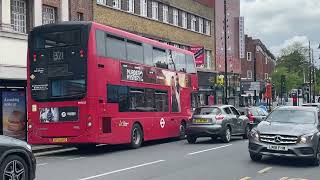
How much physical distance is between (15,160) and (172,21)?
33.1m

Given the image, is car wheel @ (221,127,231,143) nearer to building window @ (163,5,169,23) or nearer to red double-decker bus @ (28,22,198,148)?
red double-decker bus @ (28,22,198,148)

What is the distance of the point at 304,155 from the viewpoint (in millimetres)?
13055

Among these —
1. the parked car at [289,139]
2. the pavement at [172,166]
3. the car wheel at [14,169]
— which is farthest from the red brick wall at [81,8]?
the car wheel at [14,169]

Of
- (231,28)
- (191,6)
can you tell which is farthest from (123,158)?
(231,28)

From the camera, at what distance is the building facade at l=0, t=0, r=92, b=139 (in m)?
21.3

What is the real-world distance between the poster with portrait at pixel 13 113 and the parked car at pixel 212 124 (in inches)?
265

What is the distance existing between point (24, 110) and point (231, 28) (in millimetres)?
36014

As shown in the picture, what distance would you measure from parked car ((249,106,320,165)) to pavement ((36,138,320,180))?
365mm

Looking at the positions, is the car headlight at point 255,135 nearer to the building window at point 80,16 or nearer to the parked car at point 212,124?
the parked car at point 212,124

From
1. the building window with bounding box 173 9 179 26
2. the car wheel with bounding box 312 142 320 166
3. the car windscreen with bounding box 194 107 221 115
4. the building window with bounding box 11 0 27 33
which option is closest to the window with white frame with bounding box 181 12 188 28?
the building window with bounding box 173 9 179 26

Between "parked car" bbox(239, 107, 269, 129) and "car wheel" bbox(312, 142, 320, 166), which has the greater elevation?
"parked car" bbox(239, 107, 269, 129)

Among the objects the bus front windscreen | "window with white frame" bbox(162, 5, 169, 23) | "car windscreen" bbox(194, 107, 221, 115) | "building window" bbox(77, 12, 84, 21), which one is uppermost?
"window with white frame" bbox(162, 5, 169, 23)

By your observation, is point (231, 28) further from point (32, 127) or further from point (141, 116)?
point (32, 127)

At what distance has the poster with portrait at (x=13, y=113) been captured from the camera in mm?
21141
